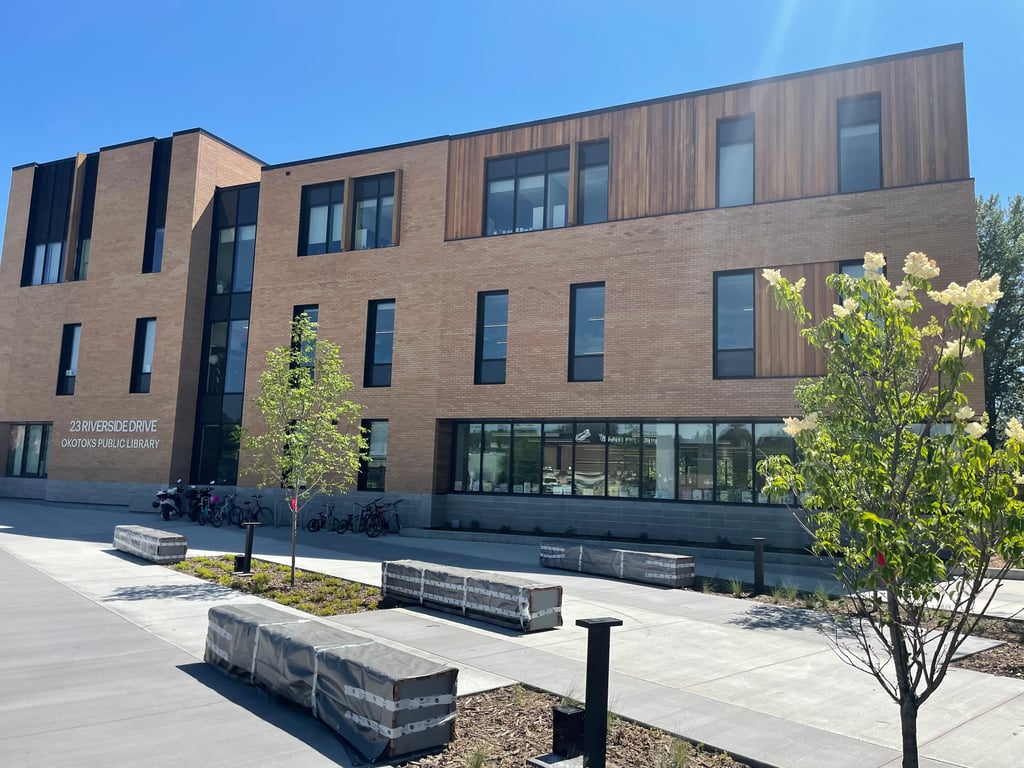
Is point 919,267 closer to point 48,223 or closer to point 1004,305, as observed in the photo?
point 1004,305

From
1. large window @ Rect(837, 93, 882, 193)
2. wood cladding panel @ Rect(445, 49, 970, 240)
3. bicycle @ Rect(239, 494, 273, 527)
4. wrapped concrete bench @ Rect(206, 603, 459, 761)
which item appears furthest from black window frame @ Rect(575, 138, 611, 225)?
wrapped concrete bench @ Rect(206, 603, 459, 761)

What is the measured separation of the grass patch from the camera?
11894 mm

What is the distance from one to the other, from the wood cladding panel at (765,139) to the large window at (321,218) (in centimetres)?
470

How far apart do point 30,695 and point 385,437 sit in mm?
18574

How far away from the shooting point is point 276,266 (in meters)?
28.0

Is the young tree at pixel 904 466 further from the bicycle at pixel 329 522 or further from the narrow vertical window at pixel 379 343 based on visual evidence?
the narrow vertical window at pixel 379 343

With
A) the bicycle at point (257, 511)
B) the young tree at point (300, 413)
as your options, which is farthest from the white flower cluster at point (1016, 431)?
the bicycle at point (257, 511)

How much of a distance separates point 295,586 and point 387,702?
835cm

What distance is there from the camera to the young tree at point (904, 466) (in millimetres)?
4152

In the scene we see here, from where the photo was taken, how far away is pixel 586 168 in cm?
2392

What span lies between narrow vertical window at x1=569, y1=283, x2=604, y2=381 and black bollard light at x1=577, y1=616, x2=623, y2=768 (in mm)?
17328

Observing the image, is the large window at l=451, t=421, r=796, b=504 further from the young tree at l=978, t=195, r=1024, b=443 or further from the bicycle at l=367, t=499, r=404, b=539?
the young tree at l=978, t=195, r=1024, b=443

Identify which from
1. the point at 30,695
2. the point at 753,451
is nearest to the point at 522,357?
the point at 753,451

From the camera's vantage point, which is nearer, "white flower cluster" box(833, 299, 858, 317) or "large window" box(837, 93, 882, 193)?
"white flower cluster" box(833, 299, 858, 317)
